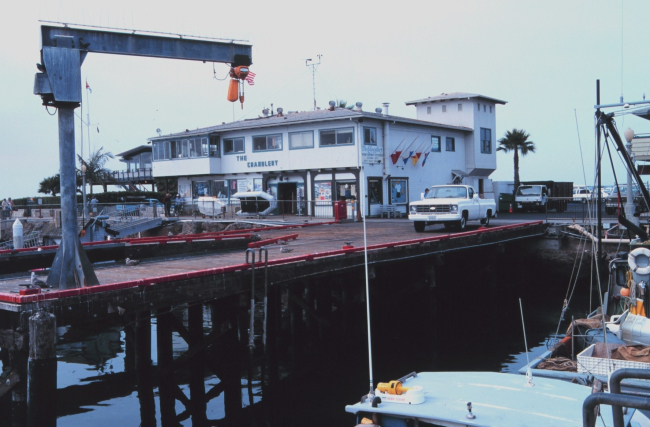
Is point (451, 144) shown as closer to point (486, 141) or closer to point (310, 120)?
point (486, 141)

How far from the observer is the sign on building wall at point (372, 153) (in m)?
36.8

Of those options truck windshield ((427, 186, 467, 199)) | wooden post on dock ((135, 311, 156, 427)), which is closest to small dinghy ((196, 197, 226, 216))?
truck windshield ((427, 186, 467, 199))

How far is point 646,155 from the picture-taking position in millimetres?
26969

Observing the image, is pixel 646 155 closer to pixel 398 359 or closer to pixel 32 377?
pixel 398 359

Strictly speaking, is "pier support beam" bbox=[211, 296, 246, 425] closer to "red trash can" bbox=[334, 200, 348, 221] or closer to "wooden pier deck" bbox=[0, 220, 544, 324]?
"wooden pier deck" bbox=[0, 220, 544, 324]

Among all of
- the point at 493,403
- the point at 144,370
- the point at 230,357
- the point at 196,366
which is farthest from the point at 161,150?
the point at 493,403

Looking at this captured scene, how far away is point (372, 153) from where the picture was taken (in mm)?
37562

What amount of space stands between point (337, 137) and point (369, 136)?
2057mm

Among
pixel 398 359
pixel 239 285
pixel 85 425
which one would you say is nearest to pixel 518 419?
pixel 239 285

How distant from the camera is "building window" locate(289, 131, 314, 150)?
39.2 m

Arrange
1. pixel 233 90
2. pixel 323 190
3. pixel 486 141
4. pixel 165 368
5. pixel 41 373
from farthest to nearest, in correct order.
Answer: pixel 486 141 < pixel 323 190 < pixel 165 368 < pixel 233 90 < pixel 41 373

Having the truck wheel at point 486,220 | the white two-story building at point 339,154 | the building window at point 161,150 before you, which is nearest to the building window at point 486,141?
the white two-story building at point 339,154

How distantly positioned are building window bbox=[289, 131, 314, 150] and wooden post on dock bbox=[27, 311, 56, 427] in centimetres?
3149

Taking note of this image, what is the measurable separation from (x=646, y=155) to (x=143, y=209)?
2858 centimetres
